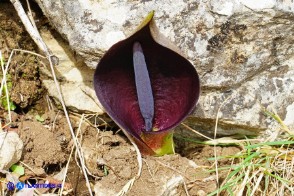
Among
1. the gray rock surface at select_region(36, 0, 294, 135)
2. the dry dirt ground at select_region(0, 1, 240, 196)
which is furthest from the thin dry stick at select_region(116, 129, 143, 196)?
the gray rock surface at select_region(36, 0, 294, 135)

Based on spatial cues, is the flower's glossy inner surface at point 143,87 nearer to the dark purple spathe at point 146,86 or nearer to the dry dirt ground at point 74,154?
the dark purple spathe at point 146,86

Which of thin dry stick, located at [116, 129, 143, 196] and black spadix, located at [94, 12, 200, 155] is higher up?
black spadix, located at [94, 12, 200, 155]

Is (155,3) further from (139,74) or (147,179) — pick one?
(147,179)

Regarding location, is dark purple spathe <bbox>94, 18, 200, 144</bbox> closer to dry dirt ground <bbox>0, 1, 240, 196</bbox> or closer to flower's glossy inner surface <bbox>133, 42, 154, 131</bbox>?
flower's glossy inner surface <bbox>133, 42, 154, 131</bbox>

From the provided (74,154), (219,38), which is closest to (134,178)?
(74,154)

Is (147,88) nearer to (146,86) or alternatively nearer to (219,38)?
(146,86)

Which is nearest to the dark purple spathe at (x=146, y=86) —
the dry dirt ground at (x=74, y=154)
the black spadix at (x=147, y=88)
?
the black spadix at (x=147, y=88)

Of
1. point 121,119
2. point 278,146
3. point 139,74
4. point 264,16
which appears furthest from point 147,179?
point 264,16
